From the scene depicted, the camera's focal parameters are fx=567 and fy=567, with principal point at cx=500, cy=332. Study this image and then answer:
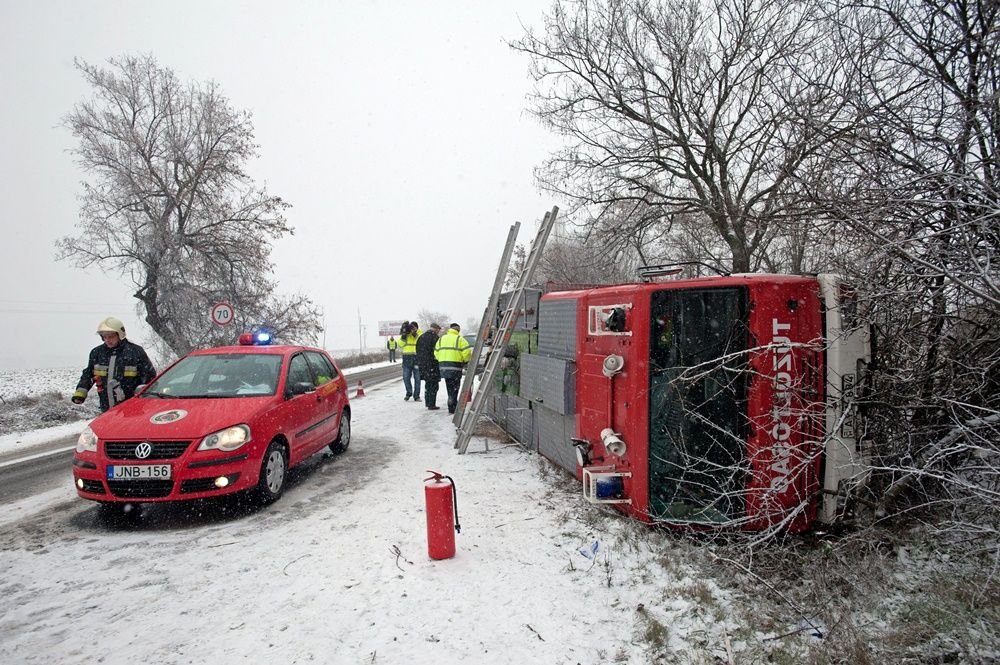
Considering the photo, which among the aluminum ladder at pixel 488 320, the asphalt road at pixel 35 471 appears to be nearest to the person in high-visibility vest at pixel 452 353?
the aluminum ladder at pixel 488 320

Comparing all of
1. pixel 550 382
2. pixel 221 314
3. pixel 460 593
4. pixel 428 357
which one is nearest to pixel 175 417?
pixel 460 593

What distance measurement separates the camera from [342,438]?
7.96 m

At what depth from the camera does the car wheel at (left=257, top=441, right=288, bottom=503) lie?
5.36 m

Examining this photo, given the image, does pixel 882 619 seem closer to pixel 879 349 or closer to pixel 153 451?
pixel 879 349

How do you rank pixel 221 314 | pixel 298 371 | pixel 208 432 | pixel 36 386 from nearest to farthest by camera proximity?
1. pixel 208 432
2. pixel 298 371
3. pixel 221 314
4. pixel 36 386

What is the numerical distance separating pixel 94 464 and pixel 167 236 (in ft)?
54.0

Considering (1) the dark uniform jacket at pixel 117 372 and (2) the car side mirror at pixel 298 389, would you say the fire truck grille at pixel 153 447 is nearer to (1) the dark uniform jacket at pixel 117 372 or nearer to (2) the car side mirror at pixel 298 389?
(2) the car side mirror at pixel 298 389

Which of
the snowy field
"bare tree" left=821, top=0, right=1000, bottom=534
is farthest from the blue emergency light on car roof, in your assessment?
the snowy field

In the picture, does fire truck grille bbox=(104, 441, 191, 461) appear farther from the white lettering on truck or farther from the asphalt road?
the white lettering on truck

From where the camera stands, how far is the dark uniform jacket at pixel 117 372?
6945 millimetres

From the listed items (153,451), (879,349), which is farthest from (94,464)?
(879,349)

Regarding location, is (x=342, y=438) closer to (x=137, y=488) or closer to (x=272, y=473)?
(x=272, y=473)

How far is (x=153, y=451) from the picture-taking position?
4.85 metres

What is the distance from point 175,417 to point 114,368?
2.56 metres
